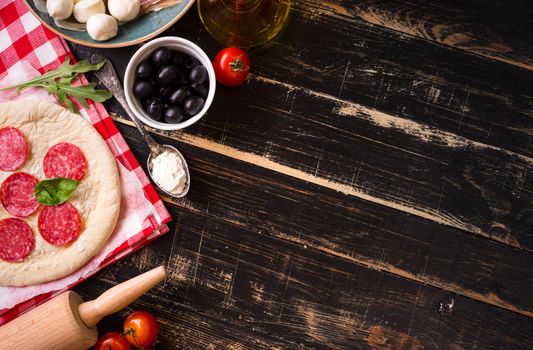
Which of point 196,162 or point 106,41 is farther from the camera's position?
point 196,162

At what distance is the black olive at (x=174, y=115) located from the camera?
1438 mm

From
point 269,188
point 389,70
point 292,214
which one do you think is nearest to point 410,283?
point 292,214

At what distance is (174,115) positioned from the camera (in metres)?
1.44

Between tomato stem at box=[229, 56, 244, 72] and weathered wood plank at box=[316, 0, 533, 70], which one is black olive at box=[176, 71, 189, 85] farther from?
weathered wood plank at box=[316, 0, 533, 70]

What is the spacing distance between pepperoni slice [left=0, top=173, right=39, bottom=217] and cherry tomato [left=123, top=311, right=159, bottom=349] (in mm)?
446

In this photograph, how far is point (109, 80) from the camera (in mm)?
1537

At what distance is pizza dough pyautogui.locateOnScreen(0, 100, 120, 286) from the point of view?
1493 mm

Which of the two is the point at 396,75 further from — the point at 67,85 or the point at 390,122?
the point at 67,85

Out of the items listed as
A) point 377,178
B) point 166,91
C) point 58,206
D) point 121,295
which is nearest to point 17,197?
point 58,206

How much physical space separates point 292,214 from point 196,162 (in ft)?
1.13

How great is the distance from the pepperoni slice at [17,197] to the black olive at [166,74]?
20.3 inches

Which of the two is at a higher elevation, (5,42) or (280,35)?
(280,35)

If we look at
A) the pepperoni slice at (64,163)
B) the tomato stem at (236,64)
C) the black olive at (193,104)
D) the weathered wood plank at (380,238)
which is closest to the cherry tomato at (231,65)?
the tomato stem at (236,64)

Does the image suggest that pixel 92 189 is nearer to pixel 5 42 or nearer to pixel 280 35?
pixel 5 42
